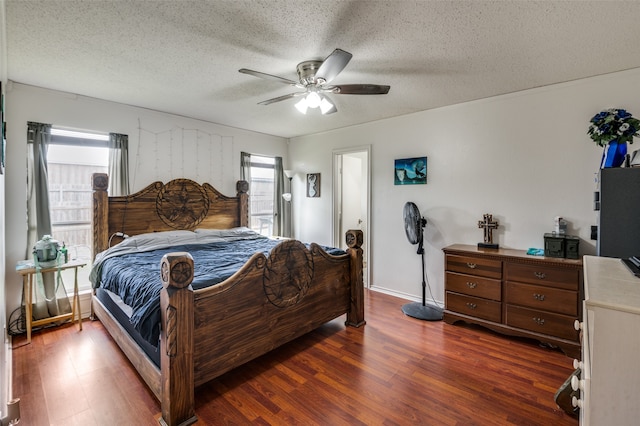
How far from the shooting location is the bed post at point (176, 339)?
1674 millimetres

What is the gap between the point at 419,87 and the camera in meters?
2.92

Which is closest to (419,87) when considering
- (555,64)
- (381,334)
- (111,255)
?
(555,64)

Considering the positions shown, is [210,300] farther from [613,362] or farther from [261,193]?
[261,193]

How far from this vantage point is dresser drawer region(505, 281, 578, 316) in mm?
2504

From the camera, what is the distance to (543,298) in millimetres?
2625

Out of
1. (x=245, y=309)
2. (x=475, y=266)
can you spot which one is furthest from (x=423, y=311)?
Answer: (x=245, y=309)

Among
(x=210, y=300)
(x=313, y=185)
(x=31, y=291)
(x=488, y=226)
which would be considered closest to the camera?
(x=210, y=300)

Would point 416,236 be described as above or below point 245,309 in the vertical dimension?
above

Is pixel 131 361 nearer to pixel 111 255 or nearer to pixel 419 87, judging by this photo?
pixel 111 255

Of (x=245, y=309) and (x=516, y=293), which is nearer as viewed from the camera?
(x=245, y=309)

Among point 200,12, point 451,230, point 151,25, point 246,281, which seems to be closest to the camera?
point 200,12

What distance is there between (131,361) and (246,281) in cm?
116

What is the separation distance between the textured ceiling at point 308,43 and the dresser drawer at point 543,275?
1.75 m

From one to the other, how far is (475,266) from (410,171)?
145 cm
